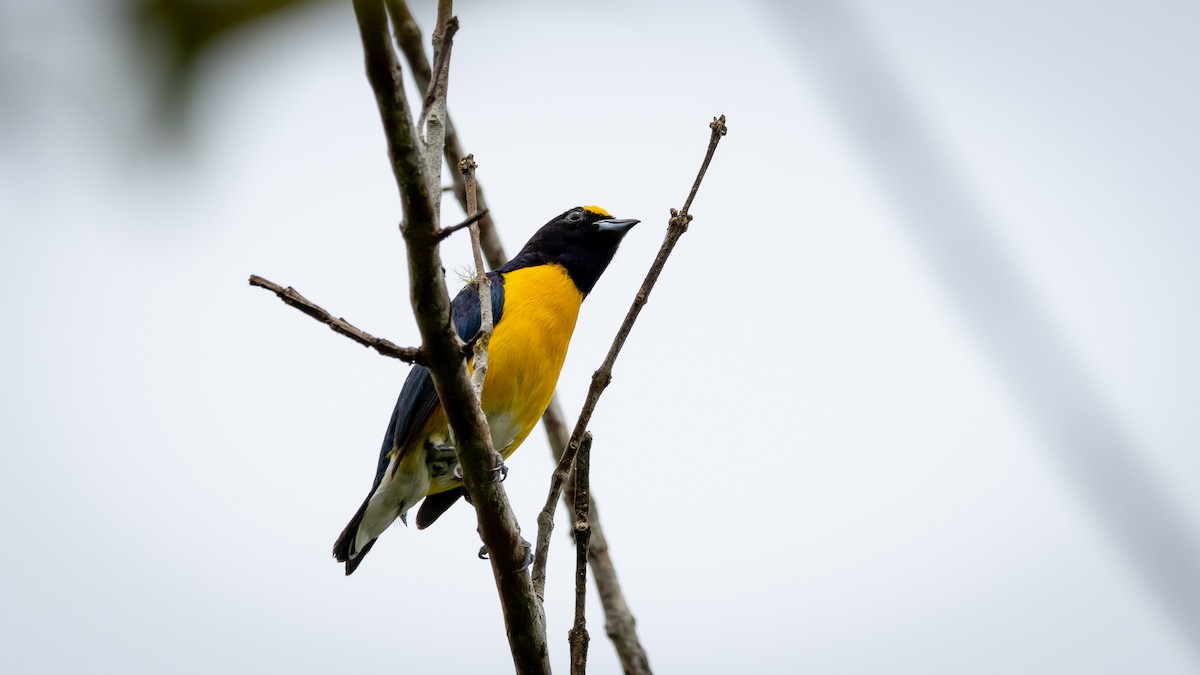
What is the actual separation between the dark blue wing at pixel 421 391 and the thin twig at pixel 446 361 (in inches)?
47.4

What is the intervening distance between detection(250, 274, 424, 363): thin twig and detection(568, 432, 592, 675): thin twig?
0.61 meters

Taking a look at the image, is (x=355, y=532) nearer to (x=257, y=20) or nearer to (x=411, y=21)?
(x=411, y=21)

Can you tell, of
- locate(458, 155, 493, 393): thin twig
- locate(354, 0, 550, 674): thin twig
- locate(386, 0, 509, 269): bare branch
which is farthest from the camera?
locate(386, 0, 509, 269): bare branch

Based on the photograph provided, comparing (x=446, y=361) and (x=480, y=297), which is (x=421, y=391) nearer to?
(x=480, y=297)

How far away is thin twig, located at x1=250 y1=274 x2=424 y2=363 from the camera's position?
2854 millimetres

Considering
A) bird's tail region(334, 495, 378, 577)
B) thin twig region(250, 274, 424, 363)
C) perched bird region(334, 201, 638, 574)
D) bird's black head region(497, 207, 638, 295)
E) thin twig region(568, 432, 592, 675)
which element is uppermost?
bird's black head region(497, 207, 638, 295)

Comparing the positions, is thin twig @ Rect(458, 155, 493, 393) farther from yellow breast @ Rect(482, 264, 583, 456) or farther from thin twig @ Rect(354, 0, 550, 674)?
yellow breast @ Rect(482, 264, 583, 456)

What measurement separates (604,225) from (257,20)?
17.3 ft

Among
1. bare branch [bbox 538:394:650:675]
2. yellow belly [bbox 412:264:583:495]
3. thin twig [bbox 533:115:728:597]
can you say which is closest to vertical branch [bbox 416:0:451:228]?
thin twig [bbox 533:115:728:597]

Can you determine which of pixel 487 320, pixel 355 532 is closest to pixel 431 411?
pixel 355 532

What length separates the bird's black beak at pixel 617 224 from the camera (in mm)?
6211

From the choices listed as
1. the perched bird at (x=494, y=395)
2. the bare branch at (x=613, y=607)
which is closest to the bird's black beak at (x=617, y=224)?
the perched bird at (x=494, y=395)

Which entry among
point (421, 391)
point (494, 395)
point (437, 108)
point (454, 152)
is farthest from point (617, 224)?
point (437, 108)

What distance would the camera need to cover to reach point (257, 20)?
97 cm
